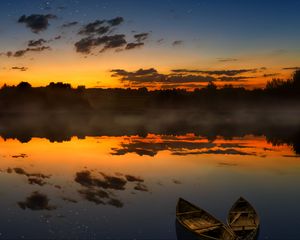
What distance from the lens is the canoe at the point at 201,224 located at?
93.7 ft

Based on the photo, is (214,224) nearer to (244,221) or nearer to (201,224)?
(201,224)

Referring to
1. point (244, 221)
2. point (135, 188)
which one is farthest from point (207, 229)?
point (135, 188)

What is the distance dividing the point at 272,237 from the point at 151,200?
1392cm

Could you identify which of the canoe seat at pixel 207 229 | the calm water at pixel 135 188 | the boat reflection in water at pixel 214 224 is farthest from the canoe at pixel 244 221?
the canoe seat at pixel 207 229

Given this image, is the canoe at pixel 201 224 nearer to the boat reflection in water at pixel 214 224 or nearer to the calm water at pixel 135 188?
the boat reflection in water at pixel 214 224

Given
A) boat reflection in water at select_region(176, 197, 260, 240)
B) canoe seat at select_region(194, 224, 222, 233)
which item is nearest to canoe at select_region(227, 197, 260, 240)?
boat reflection in water at select_region(176, 197, 260, 240)

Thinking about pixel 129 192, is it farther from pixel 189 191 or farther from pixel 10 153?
pixel 10 153

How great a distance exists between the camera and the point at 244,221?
109 feet

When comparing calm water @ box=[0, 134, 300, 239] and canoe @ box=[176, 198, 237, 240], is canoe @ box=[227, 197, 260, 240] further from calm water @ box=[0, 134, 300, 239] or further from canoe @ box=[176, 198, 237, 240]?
calm water @ box=[0, 134, 300, 239]

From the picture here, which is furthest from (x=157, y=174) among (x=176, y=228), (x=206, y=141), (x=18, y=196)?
(x=206, y=141)

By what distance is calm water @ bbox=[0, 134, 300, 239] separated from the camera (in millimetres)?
34688

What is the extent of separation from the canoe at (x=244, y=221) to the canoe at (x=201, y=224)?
136 cm

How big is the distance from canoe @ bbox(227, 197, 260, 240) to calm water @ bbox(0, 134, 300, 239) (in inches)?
61.0

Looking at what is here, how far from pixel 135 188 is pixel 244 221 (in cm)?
1782
